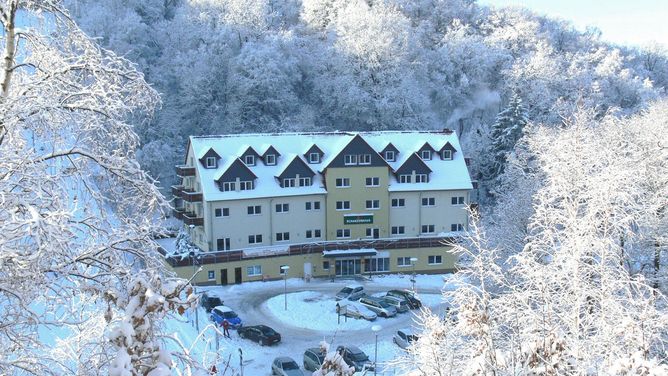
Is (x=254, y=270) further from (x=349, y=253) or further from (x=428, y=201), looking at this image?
(x=428, y=201)

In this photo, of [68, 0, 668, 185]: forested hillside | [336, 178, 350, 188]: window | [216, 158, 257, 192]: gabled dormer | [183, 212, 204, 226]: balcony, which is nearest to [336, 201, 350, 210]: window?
[336, 178, 350, 188]: window

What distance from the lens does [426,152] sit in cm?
3738

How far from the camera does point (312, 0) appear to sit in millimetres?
64000

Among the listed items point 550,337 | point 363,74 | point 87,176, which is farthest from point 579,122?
point 363,74

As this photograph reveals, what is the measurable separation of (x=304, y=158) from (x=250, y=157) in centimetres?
314

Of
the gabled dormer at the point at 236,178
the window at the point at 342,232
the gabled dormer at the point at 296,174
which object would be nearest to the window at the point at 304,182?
the gabled dormer at the point at 296,174

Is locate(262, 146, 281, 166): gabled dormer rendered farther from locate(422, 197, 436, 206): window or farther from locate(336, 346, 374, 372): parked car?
locate(336, 346, 374, 372): parked car

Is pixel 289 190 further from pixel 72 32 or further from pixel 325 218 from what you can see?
pixel 72 32

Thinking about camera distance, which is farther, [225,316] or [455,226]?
[455,226]

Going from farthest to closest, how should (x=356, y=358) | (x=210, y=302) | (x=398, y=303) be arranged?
(x=398, y=303)
(x=210, y=302)
(x=356, y=358)

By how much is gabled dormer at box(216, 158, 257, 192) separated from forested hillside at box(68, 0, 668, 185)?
11.1 metres

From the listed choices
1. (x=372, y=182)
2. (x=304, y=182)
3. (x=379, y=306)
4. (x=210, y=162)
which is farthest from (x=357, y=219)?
(x=210, y=162)

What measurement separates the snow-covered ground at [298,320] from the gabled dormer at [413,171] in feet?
18.2

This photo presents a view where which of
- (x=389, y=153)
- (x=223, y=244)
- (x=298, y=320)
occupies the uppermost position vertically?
(x=389, y=153)
